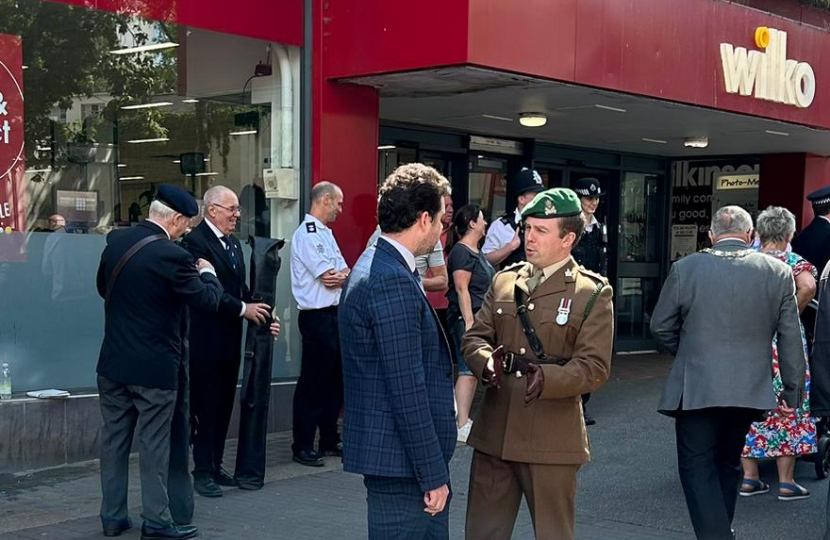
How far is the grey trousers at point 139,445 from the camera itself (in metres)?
5.75

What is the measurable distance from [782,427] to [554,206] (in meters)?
3.39

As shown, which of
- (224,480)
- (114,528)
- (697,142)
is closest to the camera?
(114,528)

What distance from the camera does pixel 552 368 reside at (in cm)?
418

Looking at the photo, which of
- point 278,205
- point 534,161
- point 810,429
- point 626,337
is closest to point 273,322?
point 278,205

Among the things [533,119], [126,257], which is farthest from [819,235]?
[126,257]

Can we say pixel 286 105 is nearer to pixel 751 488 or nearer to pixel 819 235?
pixel 819 235

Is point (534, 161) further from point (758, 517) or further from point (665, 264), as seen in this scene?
point (758, 517)

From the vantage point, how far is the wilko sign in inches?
408

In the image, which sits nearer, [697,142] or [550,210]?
[550,210]

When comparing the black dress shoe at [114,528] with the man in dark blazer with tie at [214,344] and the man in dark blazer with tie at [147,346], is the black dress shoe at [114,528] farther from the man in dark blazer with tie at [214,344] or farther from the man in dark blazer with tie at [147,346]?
the man in dark blazer with tie at [214,344]

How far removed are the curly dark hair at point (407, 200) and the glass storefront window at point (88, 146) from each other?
4588mm

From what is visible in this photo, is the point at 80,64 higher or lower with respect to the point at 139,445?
higher

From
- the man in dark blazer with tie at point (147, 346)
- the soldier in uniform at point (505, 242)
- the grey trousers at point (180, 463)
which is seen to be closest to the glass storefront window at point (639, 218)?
the soldier in uniform at point (505, 242)

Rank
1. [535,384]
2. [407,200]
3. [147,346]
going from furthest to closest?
[147,346]
[535,384]
[407,200]
